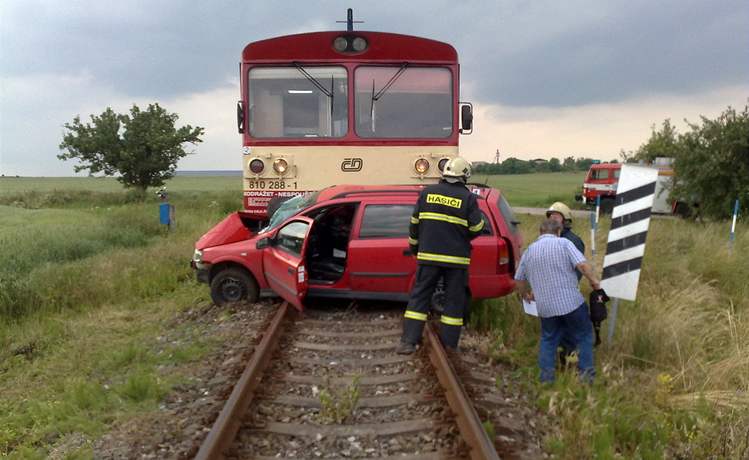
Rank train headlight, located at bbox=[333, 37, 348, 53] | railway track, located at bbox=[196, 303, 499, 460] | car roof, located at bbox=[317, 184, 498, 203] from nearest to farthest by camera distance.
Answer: railway track, located at bbox=[196, 303, 499, 460] < car roof, located at bbox=[317, 184, 498, 203] < train headlight, located at bbox=[333, 37, 348, 53]

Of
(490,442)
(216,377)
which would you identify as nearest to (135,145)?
(216,377)

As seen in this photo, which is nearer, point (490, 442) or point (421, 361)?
point (490, 442)

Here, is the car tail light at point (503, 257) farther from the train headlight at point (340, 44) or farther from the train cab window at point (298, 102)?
the train headlight at point (340, 44)

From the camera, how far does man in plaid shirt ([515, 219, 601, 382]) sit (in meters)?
4.45

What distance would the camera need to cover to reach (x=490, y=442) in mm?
3273

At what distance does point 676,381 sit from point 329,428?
309 cm

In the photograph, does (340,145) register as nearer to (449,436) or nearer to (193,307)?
(193,307)

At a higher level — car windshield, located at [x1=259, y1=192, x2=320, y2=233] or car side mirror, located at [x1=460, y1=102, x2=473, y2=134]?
car side mirror, located at [x1=460, y1=102, x2=473, y2=134]

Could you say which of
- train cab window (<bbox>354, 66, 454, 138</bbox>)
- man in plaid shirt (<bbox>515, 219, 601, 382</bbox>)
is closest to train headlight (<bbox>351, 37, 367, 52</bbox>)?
train cab window (<bbox>354, 66, 454, 138</bbox>)

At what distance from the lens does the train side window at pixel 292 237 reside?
20.6 ft

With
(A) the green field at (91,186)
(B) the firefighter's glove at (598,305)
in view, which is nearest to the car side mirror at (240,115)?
(B) the firefighter's glove at (598,305)

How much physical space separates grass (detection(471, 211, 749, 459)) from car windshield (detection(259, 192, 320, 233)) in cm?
251

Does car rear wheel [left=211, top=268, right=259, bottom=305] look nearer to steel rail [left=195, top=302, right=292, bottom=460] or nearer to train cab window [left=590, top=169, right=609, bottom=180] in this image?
steel rail [left=195, top=302, right=292, bottom=460]

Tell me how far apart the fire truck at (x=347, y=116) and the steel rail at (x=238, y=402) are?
3026 millimetres
